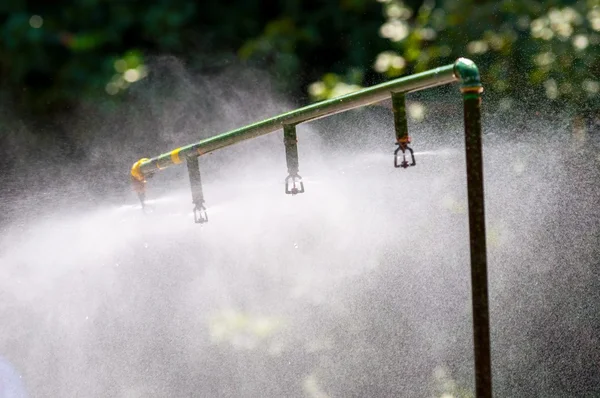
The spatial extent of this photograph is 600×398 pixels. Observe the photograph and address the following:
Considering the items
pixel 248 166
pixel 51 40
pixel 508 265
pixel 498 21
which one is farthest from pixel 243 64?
pixel 508 265

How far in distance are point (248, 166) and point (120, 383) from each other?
2543 millimetres

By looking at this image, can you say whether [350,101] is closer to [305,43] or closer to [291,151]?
[291,151]

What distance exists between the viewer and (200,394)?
733cm

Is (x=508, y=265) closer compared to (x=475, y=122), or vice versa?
(x=475, y=122)

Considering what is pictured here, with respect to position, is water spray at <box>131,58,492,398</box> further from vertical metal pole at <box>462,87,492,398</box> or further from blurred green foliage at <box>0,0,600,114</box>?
blurred green foliage at <box>0,0,600,114</box>

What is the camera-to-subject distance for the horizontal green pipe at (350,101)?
2.76 m

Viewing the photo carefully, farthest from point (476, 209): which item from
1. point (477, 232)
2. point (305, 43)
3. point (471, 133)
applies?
point (305, 43)

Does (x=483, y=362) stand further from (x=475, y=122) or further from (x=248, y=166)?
(x=248, y=166)

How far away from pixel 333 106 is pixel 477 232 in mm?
849

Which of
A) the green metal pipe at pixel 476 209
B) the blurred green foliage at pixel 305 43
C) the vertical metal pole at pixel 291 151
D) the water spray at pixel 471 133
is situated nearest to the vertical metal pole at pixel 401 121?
the water spray at pixel 471 133

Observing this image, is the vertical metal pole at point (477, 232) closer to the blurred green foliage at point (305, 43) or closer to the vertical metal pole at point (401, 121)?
the vertical metal pole at point (401, 121)

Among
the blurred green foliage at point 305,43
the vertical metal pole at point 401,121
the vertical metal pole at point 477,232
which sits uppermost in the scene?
the blurred green foliage at point 305,43

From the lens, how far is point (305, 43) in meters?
6.79

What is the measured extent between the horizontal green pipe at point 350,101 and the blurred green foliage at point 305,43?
7.75 feet
